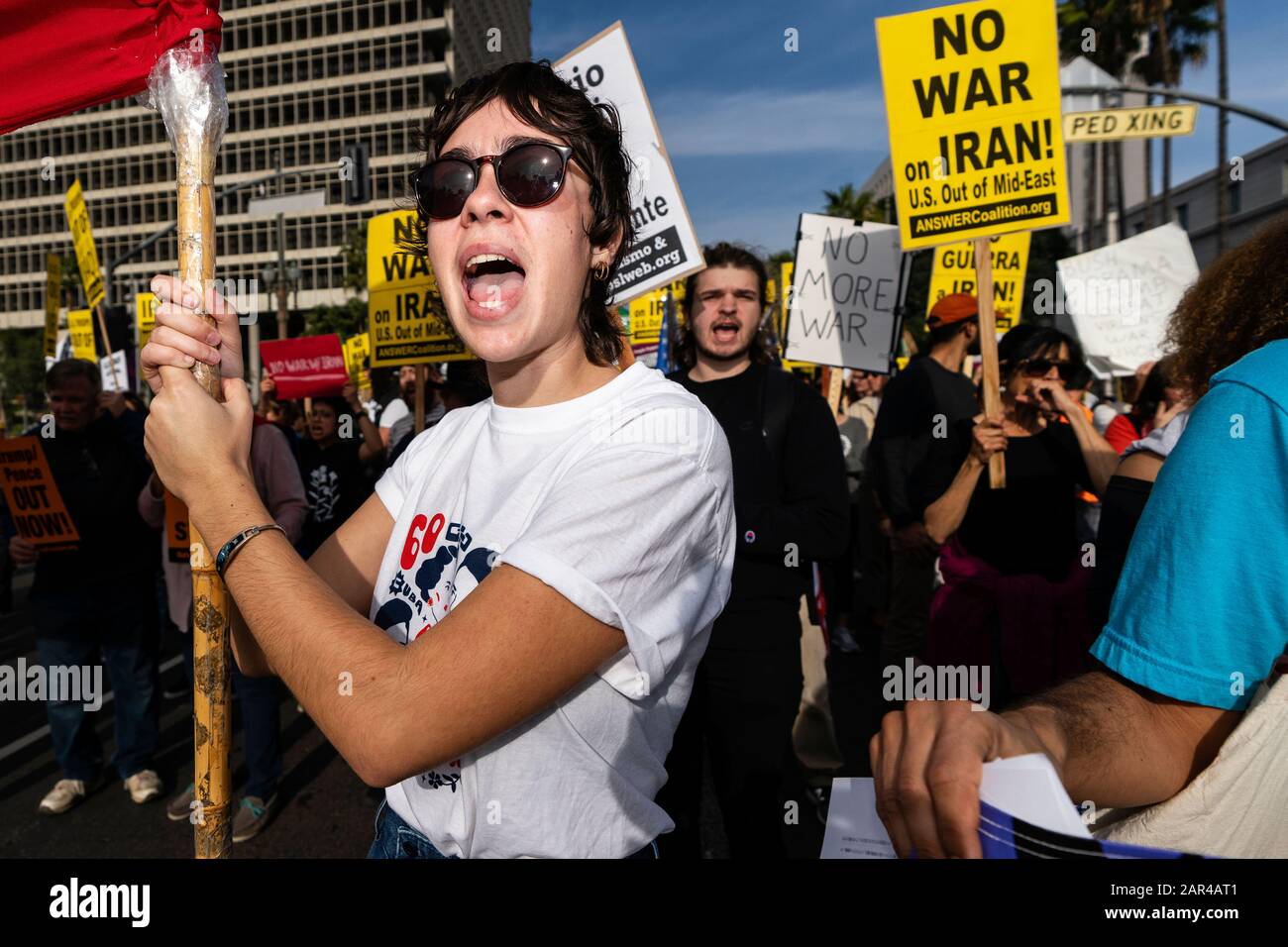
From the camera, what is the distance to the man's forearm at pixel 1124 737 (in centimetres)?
100

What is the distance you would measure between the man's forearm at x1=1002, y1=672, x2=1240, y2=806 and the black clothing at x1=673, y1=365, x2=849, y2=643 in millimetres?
1732

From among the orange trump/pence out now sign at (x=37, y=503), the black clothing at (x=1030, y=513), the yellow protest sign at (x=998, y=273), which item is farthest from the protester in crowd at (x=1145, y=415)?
the orange trump/pence out now sign at (x=37, y=503)

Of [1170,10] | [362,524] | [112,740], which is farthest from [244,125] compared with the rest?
[362,524]

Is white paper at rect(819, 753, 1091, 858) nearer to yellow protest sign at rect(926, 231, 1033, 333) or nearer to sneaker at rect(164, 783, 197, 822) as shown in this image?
sneaker at rect(164, 783, 197, 822)

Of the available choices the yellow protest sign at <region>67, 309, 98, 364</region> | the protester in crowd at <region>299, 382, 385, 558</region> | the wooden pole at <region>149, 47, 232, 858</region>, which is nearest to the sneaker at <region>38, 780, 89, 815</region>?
the protester in crowd at <region>299, 382, 385, 558</region>

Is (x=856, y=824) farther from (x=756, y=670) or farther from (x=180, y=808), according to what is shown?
(x=180, y=808)

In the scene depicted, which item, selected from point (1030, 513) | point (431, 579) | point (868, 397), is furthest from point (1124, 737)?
point (868, 397)

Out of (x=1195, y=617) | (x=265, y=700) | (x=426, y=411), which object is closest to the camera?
(x=1195, y=617)

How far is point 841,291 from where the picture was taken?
6832 millimetres

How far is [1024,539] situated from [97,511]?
4653 mm

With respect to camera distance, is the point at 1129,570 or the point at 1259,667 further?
the point at 1129,570

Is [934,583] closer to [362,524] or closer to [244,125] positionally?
[362,524]

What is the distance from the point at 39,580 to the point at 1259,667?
541cm

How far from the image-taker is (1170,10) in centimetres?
3300
